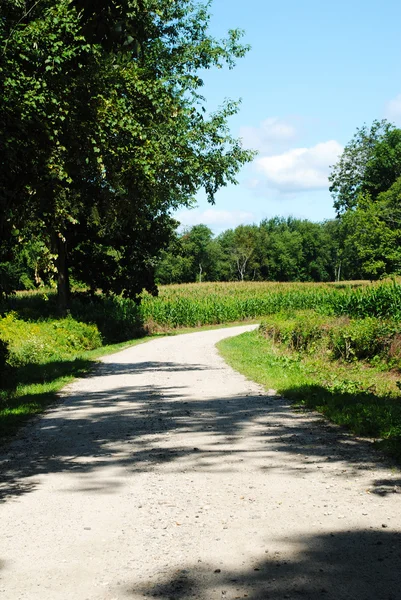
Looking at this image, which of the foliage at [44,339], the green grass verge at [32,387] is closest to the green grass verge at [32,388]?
the green grass verge at [32,387]

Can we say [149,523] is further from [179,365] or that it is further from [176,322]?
[176,322]

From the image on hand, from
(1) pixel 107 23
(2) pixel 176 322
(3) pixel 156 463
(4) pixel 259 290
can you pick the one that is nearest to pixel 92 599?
(3) pixel 156 463

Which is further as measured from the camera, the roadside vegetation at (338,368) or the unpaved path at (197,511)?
the roadside vegetation at (338,368)

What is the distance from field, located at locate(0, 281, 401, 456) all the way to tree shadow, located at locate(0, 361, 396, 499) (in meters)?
0.56

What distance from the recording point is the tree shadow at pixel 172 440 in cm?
672

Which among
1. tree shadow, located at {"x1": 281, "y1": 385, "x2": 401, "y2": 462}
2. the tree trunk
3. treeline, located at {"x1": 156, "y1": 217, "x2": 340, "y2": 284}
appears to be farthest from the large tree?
treeline, located at {"x1": 156, "y1": 217, "x2": 340, "y2": 284}

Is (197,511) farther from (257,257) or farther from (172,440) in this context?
(257,257)

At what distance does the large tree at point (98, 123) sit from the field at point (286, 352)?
9.61ft

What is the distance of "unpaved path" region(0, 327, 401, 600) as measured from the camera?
3.86 m

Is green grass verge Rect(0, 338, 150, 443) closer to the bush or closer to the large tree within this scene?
the large tree

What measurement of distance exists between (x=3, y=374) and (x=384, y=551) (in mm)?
11700

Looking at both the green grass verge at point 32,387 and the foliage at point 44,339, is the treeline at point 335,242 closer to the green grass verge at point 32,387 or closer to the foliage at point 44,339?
the foliage at point 44,339

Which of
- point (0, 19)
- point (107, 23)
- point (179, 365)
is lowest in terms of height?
point (179, 365)

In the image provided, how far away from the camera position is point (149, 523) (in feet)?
16.3
